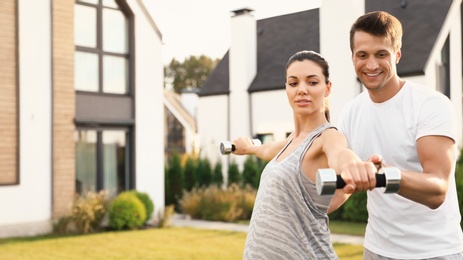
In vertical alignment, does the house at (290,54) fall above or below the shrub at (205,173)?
above

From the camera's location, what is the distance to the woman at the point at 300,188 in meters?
2.54

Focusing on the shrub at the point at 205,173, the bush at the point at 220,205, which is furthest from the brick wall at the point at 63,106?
the shrub at the point at 205,173

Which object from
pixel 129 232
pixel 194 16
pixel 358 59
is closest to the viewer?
pixel 358 59

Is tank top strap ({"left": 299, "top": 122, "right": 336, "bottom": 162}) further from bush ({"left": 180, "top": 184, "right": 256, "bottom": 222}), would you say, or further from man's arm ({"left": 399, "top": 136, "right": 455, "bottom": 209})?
bush ({"left": 180, "top": 184, "right": 256, "bottom": 222})

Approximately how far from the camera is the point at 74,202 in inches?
509

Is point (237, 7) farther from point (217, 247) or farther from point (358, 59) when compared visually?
point (358, 59)

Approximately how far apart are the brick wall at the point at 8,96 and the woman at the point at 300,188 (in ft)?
34.4

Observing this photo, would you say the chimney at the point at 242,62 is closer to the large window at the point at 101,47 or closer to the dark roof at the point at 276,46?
the dark roof at the point at 276,46

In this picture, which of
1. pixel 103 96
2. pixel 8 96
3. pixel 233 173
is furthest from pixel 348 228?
pixel 8 96

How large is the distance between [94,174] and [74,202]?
1.12 meters

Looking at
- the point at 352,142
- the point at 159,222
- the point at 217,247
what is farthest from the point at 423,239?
the point at 159,222

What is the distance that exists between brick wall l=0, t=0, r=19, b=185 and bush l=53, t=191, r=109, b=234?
133cm

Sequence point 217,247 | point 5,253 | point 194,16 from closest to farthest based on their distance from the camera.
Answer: point 5,253, point 217,247, point 194,16

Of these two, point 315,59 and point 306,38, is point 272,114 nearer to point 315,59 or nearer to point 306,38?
point 306,38
